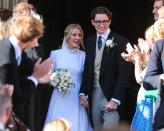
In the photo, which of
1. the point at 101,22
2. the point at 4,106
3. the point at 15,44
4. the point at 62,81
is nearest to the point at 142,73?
the point at 101,22

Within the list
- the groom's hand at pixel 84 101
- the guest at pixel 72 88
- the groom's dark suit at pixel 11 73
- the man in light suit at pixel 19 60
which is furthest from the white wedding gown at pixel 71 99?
the groom's dark suit at pixel 11 73

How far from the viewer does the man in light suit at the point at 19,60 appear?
4.45 m

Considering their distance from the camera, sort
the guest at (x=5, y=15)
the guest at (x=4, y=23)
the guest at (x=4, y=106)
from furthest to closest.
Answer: the guest at (x=5, y=15)
the guest at (x=4, y=23)
the guest at (x=4, y=106)

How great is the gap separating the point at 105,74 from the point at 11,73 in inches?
78.5

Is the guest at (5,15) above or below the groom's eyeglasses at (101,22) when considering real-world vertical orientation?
above

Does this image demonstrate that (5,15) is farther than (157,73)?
Yes

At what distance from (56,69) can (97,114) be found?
74 cm

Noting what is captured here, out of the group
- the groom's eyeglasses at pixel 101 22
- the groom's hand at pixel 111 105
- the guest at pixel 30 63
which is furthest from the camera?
the groom's eyeglasses at pixel 101 22

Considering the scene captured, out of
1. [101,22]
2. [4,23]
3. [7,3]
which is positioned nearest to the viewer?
[4,23]

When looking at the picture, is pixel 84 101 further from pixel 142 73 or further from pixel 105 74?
pixel 142 73

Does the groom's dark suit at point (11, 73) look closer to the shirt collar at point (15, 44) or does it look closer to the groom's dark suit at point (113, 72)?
the shirt collar at point (15, 44)

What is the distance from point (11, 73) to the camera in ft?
14.6

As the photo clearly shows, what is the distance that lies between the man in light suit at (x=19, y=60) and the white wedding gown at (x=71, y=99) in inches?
71.2

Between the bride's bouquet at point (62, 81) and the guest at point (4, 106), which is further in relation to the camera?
the bride's bouquet at point (62, 81)
